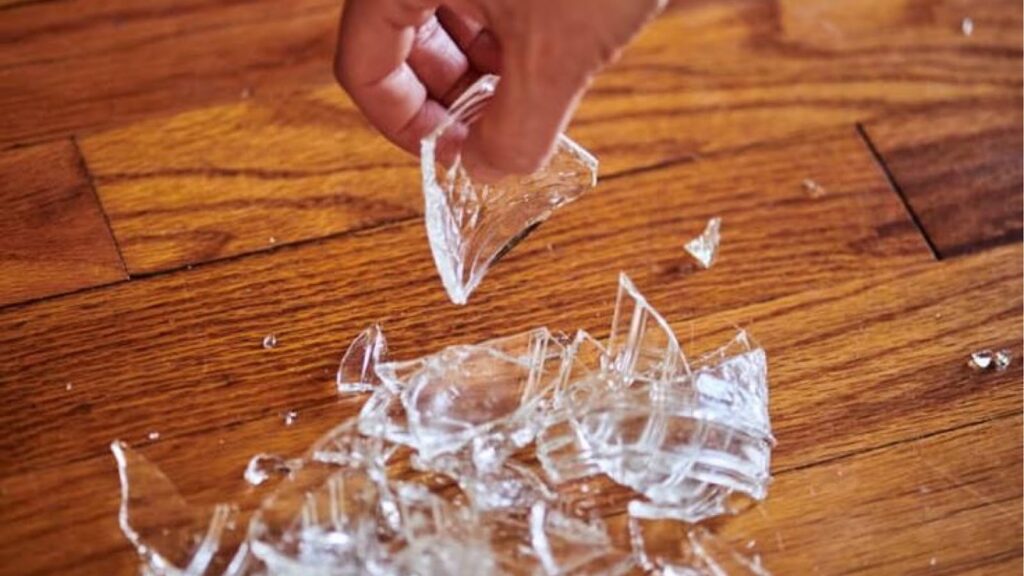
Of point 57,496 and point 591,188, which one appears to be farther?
point 591,188

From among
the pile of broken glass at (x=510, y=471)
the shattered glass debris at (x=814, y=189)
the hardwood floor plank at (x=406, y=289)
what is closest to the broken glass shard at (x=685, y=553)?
the pile of broken glass at (x=510, y=471)

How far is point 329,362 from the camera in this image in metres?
0.80

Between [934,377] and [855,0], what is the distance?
0.29 meters

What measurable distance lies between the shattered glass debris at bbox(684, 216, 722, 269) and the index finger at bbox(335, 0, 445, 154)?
0.49ft

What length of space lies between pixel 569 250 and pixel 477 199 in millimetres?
76

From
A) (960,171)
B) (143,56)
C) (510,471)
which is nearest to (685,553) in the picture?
(510,471)

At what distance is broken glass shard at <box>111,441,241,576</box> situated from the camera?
72 centimetres

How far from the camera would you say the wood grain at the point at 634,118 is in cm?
86

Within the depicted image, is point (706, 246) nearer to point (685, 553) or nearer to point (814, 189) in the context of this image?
point (814, 189)

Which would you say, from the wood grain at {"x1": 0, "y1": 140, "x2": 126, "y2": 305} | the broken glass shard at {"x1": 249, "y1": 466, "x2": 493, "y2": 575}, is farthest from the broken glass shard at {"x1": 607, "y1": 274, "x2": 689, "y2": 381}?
the wood grain at {"x1": 0, "y1": 140, "x2": 126, "y2": 305}

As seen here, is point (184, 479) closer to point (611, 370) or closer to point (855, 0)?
point (611, 370)

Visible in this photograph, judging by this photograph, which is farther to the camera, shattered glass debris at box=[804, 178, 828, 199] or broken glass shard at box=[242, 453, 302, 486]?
shattered glass debris at box=[804, 178, 828, 199]

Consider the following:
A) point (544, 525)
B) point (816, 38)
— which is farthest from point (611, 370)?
point (816, 38)

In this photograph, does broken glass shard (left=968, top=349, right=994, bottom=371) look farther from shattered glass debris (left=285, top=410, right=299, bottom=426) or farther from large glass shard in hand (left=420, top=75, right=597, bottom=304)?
shattered glass debris (left=285, top=410, right=299, bottom=426)
